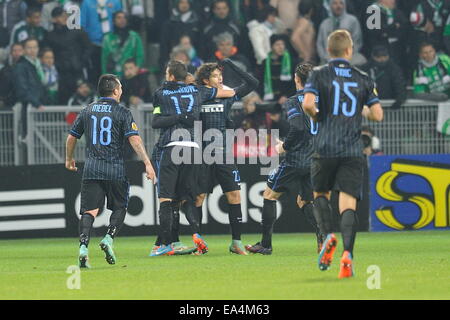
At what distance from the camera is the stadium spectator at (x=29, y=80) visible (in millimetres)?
19141

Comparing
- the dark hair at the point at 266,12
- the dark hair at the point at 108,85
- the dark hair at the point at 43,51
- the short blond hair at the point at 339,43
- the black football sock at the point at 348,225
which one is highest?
the dark hair at the point at 266,12

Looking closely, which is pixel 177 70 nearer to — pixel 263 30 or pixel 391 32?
pixel 263 30

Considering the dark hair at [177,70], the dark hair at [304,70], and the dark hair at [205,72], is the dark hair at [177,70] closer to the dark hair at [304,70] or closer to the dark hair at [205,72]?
the dark hair at [205,72]

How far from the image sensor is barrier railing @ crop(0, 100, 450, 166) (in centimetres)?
1905

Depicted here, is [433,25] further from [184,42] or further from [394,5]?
[184,42]

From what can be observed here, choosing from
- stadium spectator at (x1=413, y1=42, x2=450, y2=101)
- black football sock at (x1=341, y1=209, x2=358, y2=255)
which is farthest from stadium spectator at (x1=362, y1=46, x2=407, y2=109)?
black football sock at (x1=341, y1=209, x2=358, y2=255)

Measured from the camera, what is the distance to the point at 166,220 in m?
14.6

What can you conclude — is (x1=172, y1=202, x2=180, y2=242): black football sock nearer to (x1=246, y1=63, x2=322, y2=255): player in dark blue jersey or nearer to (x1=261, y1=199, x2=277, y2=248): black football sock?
(x1=246, y1=63, x2=322, y2=255): player in dark blue jersey

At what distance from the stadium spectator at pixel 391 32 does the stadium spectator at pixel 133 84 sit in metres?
3.93

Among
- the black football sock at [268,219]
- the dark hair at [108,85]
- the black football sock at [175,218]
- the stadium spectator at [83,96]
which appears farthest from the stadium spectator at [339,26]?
the dark hair at [108,85]

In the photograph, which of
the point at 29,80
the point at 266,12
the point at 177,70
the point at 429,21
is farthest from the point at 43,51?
the point at 429,21

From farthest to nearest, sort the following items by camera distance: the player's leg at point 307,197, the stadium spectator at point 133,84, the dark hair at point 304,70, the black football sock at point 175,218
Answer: the stadium spectator at point 133,84, the black football sock at point 175,218, the player's leg at point 307,197, the dark hair at point 304,70

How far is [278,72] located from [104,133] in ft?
24.8

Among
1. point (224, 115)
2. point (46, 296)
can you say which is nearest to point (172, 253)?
point (224, 115)
